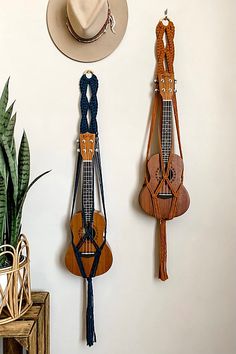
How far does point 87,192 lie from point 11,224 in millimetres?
343

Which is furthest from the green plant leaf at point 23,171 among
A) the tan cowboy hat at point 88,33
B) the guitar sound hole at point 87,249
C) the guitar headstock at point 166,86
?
the guitar headstock at point 166,86

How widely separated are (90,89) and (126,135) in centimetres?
25

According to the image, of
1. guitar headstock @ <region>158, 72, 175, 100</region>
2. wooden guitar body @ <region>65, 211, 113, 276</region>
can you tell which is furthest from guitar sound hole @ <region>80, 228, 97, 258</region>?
guitar headstock @ <region>158, 72, 175, 100</region>

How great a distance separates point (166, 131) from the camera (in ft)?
5.64

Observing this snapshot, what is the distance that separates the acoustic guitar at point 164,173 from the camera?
67.5 inches

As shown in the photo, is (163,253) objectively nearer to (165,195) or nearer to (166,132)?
(165,195)

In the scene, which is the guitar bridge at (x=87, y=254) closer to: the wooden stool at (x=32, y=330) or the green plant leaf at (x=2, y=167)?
the wooden stool at (x=32, y=330)

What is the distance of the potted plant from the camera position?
145 cm

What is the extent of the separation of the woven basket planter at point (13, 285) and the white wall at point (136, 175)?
0.27 meters

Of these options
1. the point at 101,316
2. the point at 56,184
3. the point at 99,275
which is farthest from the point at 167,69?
the point at 101,316

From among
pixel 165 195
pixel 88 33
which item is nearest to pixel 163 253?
pixel 165 195

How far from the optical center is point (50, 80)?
175cm

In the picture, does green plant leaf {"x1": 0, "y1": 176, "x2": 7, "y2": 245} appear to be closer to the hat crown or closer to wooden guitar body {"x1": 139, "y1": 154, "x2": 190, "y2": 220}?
wooden guitar body {"x1": 139, "y1": 154, "x2": 190, "y2": 220}

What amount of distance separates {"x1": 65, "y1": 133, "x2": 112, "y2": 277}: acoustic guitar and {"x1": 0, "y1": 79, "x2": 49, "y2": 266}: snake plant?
253 mm
